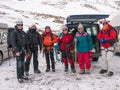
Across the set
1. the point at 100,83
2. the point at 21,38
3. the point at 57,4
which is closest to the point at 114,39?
the point at 100,83

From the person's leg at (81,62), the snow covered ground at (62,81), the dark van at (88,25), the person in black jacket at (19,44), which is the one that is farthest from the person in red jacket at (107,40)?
the person in black jacket at (19,44)

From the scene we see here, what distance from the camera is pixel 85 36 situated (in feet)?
38.7

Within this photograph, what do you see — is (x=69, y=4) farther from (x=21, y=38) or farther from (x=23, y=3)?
(x=21, y=38)

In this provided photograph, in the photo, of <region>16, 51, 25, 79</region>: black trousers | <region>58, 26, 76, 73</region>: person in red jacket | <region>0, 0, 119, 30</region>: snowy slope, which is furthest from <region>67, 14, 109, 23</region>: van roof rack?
<region>0, 0, 119, 30</region>: snowy slope

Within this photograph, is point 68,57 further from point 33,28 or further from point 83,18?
point 83,18

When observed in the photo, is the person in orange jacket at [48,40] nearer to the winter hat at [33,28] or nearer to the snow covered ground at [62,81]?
the winter hat at [33,28]

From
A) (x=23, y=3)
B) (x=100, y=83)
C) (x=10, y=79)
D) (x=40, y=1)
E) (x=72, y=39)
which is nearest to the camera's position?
(x=100, y=83)

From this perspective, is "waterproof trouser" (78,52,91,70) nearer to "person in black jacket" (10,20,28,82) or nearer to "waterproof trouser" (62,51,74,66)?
"waterproof trouser" (62,51,74,66)

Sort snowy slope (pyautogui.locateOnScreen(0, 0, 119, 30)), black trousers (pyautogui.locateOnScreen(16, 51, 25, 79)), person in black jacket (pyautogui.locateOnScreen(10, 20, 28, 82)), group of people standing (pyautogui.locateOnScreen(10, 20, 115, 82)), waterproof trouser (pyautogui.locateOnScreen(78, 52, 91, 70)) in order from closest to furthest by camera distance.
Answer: person in black jacket (pyautogui.locateOnScreen(10, 20, 28, 82)), black trousers (pyautogui.locateOnScreen(16, 51, 25, 79)), group of people standing (pyautogui.locateOnScreen(10, 20, 115, 82)), waterproof trouser (pyautogui.locateOnScreen(78, 52, 91, 70)), snowy slope (pyautogui.locateOnScreen(0, 0, 119, 30))

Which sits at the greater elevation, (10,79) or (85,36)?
(85,36)

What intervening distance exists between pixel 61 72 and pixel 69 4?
49.9 meters

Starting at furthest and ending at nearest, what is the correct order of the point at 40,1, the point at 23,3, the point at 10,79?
the point at 40,1 < the point at 23,3 < the point at 10,79

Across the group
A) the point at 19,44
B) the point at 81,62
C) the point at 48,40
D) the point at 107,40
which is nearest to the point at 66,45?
the point at 48,40

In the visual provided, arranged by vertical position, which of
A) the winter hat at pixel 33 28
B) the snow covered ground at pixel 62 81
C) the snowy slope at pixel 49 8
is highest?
the snowy slope at pixel 49 8
